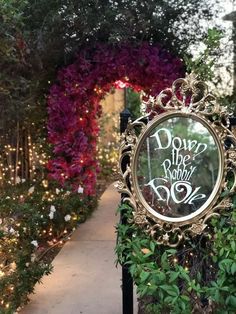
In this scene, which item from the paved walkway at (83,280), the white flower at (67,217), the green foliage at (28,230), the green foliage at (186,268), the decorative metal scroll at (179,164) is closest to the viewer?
the green foliage at (186,268)

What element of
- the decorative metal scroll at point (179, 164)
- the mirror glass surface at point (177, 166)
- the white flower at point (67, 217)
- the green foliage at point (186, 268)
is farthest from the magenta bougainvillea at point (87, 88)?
the green foliage at point (186, 268)

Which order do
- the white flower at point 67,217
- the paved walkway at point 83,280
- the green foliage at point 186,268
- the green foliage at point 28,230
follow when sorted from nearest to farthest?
the green foliage at point 186,268
the green foliage at point 28,230
the paved walkway at point 83,280
the white flower at point 67,217

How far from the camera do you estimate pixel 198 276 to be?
9.21ft

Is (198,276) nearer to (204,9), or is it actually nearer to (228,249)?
(228,249)

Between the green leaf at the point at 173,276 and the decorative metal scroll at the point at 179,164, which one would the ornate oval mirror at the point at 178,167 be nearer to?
the decorative metal scroll at the point at 179,164

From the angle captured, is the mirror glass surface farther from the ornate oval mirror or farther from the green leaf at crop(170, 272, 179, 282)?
the green leaf at crop(170, 272, 179, 282)

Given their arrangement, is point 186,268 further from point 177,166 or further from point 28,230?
point 28,230

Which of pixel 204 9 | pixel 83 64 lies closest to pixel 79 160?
pixel 83 64

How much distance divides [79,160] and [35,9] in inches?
77.9

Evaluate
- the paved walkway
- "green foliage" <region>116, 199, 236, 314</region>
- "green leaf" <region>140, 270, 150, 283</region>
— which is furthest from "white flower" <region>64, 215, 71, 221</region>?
"green leaf" <region>140, 270, 150, 283</region>

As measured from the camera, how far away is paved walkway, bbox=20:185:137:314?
145 inches

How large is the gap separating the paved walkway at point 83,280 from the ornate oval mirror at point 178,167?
45.3 inches

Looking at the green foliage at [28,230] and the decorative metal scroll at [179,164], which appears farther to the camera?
the green foliage at [28,230]

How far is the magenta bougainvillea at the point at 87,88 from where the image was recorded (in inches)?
212
